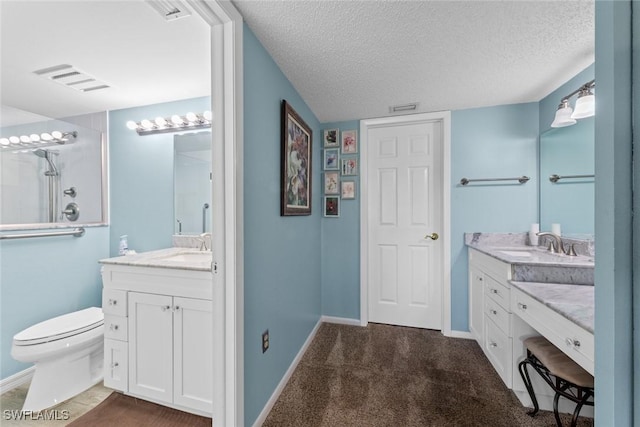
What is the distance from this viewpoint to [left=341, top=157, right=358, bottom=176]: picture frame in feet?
8.79

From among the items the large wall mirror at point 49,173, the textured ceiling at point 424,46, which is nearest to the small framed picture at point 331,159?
the textured ceiling at point 424,46

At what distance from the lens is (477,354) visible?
2092mm

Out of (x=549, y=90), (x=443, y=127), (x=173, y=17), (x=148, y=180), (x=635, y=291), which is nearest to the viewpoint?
(x=635, y=291)

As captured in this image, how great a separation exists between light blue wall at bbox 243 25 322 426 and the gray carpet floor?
23 cm

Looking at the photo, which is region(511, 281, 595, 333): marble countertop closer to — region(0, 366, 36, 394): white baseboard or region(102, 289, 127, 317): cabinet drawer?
region(102, 289, 127, 317): cabinet drawer

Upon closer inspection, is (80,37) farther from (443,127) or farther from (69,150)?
(443,127)

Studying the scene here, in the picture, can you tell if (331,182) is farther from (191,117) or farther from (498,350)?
(498,350)

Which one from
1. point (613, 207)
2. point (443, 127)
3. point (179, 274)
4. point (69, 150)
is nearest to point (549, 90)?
point (443, 127)

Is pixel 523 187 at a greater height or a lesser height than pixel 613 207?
greater

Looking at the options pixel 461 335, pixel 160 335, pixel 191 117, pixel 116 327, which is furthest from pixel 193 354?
pixel 461 335

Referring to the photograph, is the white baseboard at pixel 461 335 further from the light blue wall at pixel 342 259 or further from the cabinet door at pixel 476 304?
the light blue wall at pixel 342 259

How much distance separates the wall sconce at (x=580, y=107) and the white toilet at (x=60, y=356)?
12.0 ft

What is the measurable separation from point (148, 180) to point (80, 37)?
1.13 meters

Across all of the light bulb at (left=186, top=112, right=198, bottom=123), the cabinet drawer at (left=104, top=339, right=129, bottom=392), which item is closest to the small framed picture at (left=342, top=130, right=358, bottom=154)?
the light bulb at (left=186, top=112, right=198, bottom=123)
